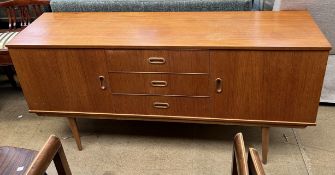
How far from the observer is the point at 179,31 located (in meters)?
1.38

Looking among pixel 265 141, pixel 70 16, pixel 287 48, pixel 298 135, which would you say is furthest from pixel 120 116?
pixel 298 135

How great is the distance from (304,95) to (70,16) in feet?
3.95

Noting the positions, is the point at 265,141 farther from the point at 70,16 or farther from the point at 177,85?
the point at 70,16

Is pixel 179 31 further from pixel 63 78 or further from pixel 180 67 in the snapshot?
pixel 63 78

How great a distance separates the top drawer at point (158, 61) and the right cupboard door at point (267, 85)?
57 millimetres

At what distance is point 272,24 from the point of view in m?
1.37

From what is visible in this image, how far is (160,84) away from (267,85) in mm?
453

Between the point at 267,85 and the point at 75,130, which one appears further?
the point at 75,130

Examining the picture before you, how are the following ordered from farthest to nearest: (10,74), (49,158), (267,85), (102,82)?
(10,74), (102,82), (267,85), (49,158)

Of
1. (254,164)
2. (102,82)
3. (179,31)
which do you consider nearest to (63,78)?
(102,82)

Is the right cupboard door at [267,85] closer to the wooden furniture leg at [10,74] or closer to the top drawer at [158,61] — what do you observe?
the top drawer at [158,61]

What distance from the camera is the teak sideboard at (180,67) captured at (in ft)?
4.05

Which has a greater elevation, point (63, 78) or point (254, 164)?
point (254, 164)

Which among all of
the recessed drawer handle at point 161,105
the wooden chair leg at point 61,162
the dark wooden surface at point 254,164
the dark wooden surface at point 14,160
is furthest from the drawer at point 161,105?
the dark wooden surface at point 254,164
